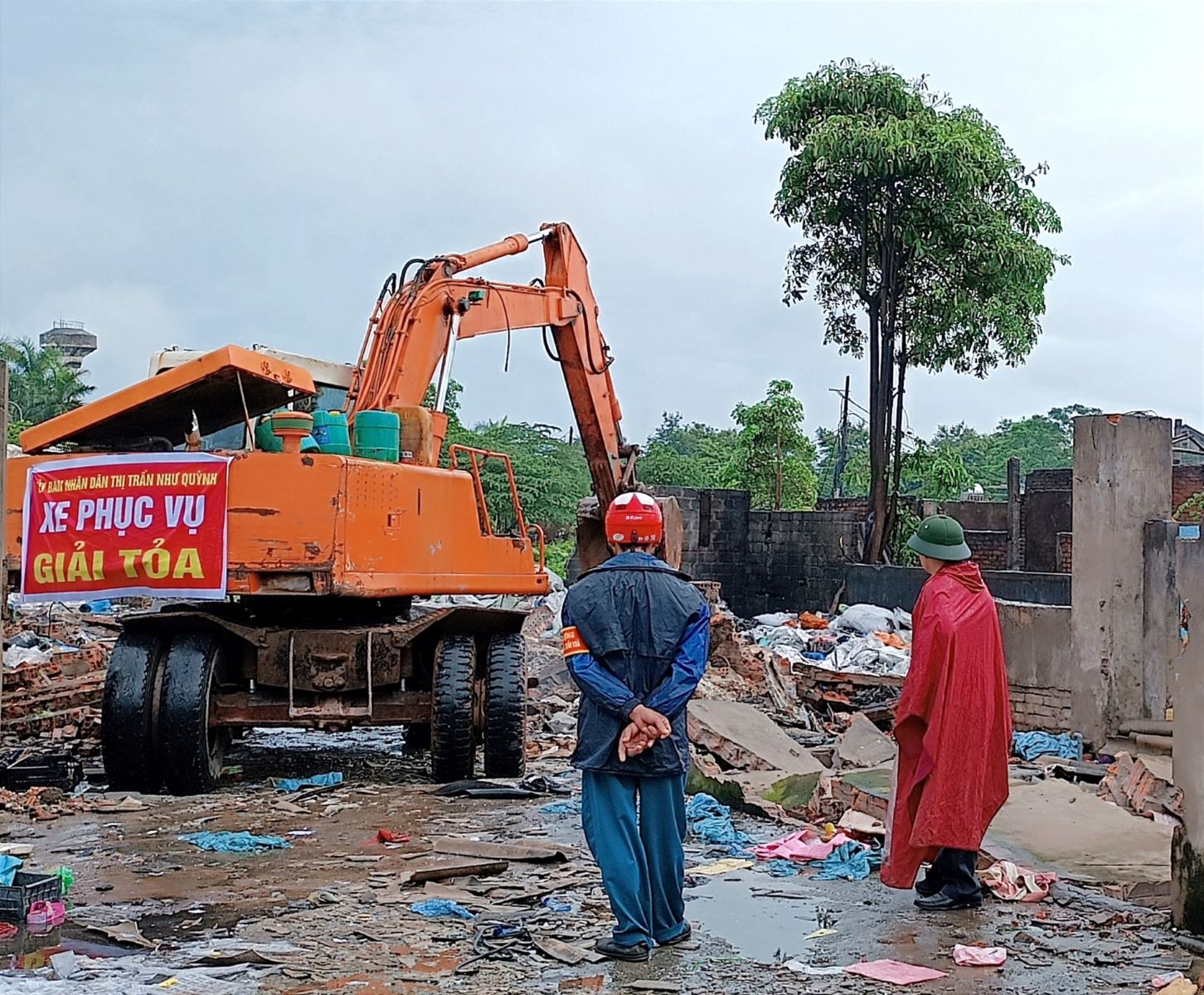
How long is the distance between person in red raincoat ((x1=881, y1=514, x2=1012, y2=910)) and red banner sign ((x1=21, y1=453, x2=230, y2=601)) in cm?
463

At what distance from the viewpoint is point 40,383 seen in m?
38.2

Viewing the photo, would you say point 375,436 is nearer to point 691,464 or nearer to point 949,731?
point 949,731

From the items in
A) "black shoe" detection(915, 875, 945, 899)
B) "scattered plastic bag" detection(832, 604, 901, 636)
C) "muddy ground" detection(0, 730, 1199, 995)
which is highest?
"scattered plastic bag" detection(832, 604, 901, 636)

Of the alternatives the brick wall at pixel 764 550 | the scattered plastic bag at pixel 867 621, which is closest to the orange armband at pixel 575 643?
the scattered plastic bag at pixel 867 621

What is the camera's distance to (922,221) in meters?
23.1

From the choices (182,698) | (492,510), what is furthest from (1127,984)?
(492,510)

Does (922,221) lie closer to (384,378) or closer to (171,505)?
(384,378)

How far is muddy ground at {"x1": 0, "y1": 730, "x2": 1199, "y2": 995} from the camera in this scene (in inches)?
203

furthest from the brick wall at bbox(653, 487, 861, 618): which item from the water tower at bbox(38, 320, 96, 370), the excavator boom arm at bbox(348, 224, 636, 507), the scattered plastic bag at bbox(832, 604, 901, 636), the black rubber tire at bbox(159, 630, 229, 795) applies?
the water tower at bbox(38, 320, 96, 370)

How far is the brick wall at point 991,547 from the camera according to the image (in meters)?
25.2

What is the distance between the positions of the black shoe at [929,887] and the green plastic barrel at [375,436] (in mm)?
4948

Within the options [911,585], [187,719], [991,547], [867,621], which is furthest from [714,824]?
[991,547]

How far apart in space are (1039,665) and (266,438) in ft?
19.8

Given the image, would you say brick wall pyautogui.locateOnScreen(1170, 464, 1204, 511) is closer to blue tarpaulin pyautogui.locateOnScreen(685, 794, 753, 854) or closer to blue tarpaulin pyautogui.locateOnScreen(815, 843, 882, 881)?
blue tarpaulin pyautogui.locateOnScreen(685, 794, 753, 854)
